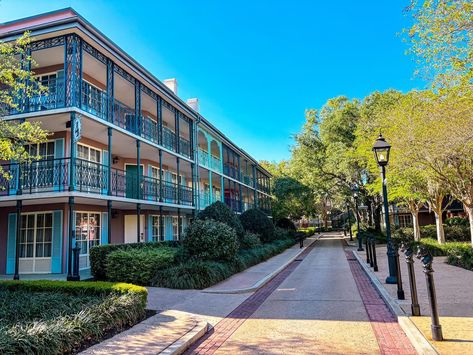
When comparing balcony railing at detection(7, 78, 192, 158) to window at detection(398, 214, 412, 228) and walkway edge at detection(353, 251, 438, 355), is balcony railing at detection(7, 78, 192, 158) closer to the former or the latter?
walkway edge at detection(353, 251, 438, 355)

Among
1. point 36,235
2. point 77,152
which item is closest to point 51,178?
point 77,152

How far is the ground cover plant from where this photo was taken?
490 centimetres

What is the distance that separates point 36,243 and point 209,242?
7150mm

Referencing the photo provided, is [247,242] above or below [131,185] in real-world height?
below

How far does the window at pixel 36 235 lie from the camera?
14.5m

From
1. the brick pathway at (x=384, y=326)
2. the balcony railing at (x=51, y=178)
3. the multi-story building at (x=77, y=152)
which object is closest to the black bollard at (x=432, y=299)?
the brick pathway at (x=384, y=326)

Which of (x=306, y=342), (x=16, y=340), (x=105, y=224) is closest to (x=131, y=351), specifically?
(x=16, y=340)

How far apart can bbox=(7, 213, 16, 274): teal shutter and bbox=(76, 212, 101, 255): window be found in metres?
2.51

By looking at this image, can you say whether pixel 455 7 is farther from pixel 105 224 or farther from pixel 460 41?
pixel 105 224

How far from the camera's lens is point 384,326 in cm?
647

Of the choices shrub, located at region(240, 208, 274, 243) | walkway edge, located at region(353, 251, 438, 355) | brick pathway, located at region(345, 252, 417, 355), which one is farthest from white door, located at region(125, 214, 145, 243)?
walkway edge, located at region(353, 251, 438, 355)

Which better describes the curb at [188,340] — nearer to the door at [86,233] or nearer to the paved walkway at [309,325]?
the paved walkway at [309,325]

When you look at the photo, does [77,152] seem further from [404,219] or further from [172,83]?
[404,219]

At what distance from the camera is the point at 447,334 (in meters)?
5.48
